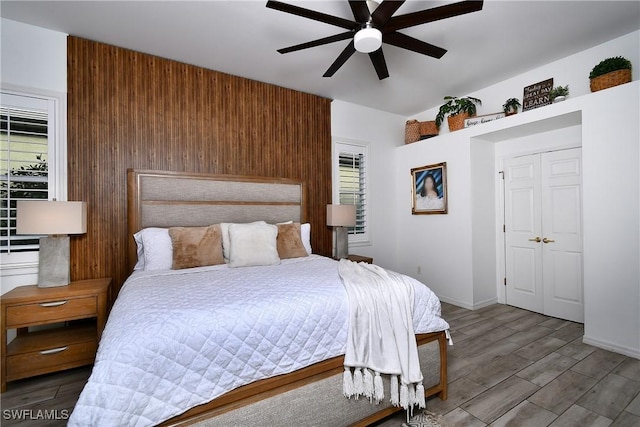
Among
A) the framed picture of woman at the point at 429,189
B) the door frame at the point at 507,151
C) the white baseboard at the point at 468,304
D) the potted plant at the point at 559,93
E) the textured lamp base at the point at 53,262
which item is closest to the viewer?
the textured lamp base at the point at 53,262

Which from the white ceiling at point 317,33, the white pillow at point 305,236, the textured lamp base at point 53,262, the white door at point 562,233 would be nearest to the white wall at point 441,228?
the white door at point 562,233

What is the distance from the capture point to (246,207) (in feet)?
11.2

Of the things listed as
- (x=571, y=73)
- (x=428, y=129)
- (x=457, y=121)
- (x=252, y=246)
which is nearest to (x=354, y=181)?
(x=428, y=129)

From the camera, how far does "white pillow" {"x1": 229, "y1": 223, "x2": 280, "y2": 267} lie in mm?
2668

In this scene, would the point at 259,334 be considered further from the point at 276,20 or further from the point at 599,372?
the point at 599,372

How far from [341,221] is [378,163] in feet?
4.83

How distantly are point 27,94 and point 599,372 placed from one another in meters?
5.44

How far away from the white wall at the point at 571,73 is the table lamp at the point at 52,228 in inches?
192

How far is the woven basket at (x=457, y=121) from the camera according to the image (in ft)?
13.0

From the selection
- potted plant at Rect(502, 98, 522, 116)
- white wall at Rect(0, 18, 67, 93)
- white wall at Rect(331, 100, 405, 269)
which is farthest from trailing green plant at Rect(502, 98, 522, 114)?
white wall at Rect(0, 18, 67, 93)

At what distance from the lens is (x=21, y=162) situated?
2.54 m

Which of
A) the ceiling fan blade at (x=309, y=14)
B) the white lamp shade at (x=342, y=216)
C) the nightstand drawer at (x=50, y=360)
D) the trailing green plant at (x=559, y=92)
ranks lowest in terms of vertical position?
the nightstand drawer at (x=50, y=360)

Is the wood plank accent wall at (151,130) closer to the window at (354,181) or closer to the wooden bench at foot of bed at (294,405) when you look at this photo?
the window at (354,181)

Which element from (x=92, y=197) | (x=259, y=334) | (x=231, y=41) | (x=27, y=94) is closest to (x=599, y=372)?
(x=259, y=334)
